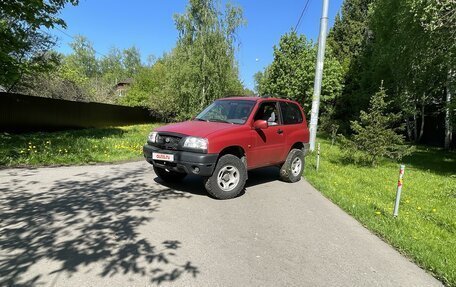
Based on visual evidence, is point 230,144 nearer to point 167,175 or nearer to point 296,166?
point 167,175

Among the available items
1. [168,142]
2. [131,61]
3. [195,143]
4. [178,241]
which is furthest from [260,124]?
[131,61]

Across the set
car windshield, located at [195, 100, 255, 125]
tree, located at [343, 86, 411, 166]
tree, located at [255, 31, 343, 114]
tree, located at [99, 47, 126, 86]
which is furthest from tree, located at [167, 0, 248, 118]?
tree, located at [99, 47, 126, 86]

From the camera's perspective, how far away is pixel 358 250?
4.70 metres

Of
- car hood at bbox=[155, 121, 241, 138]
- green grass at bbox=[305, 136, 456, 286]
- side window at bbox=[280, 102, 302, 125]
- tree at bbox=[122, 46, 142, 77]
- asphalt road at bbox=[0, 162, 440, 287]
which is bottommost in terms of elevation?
green grass at bbox=[305, 136, 456, 286]

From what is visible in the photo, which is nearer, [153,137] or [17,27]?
[153,137]

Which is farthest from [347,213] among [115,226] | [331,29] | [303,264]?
[331,29]

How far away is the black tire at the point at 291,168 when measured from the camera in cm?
878

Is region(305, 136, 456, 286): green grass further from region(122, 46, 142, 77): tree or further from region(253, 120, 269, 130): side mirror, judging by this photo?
region(122, 46, 142, 77): tree

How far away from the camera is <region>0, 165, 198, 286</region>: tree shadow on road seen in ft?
12.2

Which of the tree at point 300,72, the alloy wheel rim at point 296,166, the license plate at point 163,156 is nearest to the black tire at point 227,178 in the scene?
the license plate at point 163,156

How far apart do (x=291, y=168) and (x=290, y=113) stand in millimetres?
1421

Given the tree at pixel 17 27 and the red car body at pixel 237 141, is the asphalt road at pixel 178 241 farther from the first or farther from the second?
the tree at pixel 17 27

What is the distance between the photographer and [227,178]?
701cm

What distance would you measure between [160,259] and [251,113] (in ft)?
14.2
